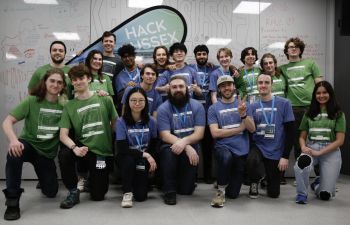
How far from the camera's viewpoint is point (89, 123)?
119 inches

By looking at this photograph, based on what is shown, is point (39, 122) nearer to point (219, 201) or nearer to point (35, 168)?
point (35, 168)

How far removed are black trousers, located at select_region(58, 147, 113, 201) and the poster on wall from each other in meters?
1.81

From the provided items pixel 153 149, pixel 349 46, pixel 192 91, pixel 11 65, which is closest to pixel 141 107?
pixel 153 149

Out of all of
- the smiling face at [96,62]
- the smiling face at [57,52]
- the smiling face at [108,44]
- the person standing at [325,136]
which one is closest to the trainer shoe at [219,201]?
the person standing at [325,136]

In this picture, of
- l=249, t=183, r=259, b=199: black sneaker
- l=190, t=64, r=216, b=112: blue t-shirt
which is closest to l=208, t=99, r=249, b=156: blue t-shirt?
l=249, t=183, r=259, b=199: black sneaker

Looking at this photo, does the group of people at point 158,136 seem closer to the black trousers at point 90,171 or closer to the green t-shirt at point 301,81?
the black trousers at point 90,171

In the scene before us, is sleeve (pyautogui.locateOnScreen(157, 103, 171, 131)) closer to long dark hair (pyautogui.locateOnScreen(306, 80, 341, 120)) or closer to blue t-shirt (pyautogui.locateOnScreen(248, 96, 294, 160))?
blue t-shirt (pyautogui.locateOnScreen(248, 96, 294, 160))

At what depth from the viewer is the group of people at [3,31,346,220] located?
2941 millimetres

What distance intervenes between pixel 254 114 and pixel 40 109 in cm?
216

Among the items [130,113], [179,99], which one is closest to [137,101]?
[130,113]

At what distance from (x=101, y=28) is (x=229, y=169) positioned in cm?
256

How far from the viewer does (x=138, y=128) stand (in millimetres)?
3059

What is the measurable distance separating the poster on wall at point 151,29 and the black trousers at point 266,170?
1947mm

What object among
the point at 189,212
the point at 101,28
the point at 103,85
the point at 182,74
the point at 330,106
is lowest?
the point at 189,212
